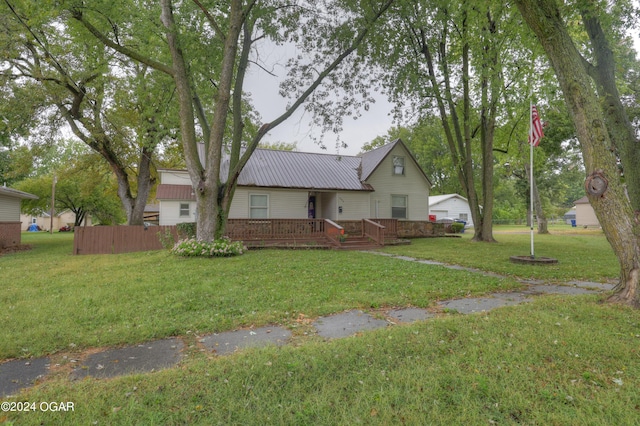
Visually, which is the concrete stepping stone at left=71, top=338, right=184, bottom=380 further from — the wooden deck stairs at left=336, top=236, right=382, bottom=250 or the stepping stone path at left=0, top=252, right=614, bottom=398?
the wooden deck stairs at left=336, top=236, right=382, bottom=250

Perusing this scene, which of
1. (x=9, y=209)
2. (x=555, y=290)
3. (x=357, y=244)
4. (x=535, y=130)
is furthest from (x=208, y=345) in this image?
(x=9, y=209)

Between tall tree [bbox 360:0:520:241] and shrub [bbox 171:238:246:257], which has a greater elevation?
tall tree [bbox 360:0:520:241]

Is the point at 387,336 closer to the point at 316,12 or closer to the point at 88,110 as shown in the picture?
the point at 316,12

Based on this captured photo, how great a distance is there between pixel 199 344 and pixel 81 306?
2717mm

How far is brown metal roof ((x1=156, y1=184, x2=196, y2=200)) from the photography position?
1681cm

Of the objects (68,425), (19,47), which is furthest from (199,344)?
(19,47)

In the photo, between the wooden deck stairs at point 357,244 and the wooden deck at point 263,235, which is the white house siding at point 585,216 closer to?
the wooden deck stairs at point 357,244

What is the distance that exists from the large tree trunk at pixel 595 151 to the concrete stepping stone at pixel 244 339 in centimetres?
480

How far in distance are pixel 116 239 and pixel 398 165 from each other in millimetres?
15763

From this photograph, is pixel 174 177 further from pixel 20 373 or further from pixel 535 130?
pixel 535 130

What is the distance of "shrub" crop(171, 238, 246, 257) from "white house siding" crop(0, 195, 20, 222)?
489 inches

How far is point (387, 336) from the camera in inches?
138

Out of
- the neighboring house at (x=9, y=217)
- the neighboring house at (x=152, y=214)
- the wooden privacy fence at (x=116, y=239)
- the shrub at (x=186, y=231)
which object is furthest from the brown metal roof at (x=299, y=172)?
the neighboring house at (x=152, y=214)

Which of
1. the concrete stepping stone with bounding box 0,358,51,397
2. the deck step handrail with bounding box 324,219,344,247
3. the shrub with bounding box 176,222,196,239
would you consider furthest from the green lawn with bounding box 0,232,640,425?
the deck step handrail with bounding box 324,219,344,247
